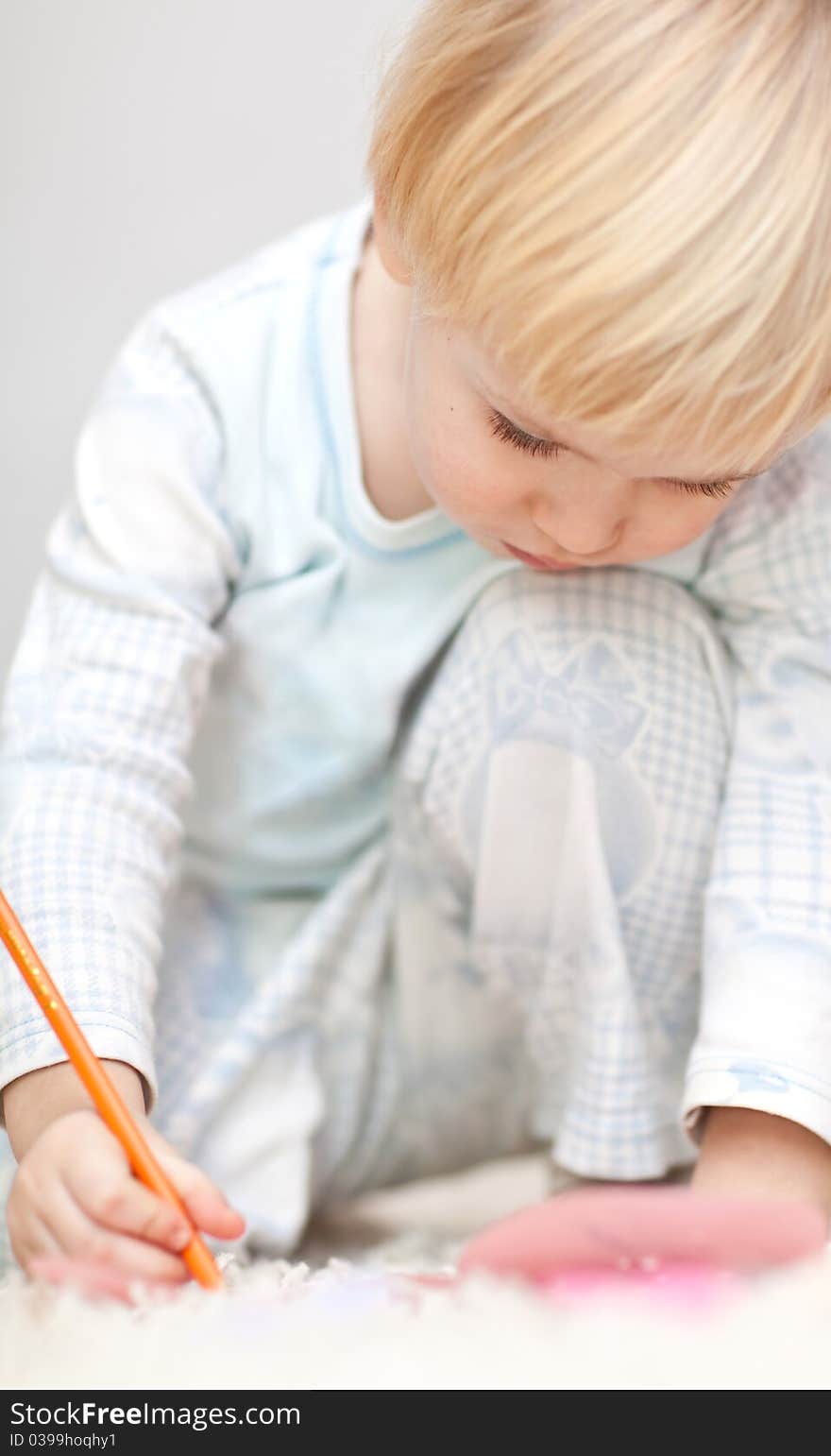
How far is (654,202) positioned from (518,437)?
0.33ft

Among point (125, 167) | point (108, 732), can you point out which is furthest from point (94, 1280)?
point (125, 167)

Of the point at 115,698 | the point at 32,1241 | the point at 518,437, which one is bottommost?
the point at 32,1241

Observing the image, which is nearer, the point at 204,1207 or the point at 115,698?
the point at 204,1207

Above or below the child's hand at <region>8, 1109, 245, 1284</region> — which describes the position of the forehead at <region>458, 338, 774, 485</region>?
above

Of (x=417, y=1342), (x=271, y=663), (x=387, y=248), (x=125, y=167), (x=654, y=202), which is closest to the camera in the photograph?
(x=417, y=1342)

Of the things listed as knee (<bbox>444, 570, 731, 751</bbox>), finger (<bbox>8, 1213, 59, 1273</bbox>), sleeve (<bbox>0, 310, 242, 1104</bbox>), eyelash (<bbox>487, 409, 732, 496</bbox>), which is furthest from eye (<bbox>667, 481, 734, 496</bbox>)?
finger (<bbox>8, 1213, 59, 1273</bbox>)

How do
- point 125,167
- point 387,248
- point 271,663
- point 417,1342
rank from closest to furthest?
1. point 417,1342
2. point 387,248
3. point 271,663
4. point 125,167

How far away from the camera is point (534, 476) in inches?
23.0

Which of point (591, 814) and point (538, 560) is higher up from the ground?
point (538, 560)

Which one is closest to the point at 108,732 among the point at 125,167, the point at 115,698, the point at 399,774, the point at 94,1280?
the point at 115,698

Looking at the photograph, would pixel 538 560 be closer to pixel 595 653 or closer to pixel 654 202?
pixel 595 653

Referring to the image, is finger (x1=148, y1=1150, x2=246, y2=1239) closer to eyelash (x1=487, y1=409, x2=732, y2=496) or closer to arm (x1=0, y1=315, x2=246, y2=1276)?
arm (x1=0, y1=315, x2=246, y2=1276)

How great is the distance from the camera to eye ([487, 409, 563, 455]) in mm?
568
